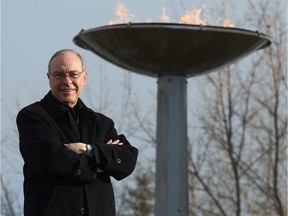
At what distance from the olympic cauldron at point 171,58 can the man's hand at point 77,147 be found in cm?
438

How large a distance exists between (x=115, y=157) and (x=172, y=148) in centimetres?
487

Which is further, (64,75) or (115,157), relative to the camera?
(115,157)

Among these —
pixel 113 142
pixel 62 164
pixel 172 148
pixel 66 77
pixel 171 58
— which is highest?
pixel 171 58

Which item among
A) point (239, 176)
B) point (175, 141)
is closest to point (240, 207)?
point (239, 176)

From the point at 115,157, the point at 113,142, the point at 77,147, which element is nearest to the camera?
the point at 77,147

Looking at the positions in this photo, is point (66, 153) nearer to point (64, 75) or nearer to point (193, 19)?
point (64, 75)

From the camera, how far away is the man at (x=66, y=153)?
3.90 meters

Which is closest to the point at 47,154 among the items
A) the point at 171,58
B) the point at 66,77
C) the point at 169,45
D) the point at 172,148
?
the point at 66,77

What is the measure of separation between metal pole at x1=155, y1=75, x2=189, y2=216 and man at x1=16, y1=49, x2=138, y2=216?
189 inches

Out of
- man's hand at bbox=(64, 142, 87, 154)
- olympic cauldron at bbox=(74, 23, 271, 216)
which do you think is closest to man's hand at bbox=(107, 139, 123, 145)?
man's hand at bbox=(64, 142, 87, 154)

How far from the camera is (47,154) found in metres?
3.93

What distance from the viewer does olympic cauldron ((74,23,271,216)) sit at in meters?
8.40

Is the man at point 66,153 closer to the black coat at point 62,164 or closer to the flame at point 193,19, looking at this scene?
the black coat at point 62,164

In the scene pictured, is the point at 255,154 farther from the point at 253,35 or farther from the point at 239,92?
the point at 253,35
